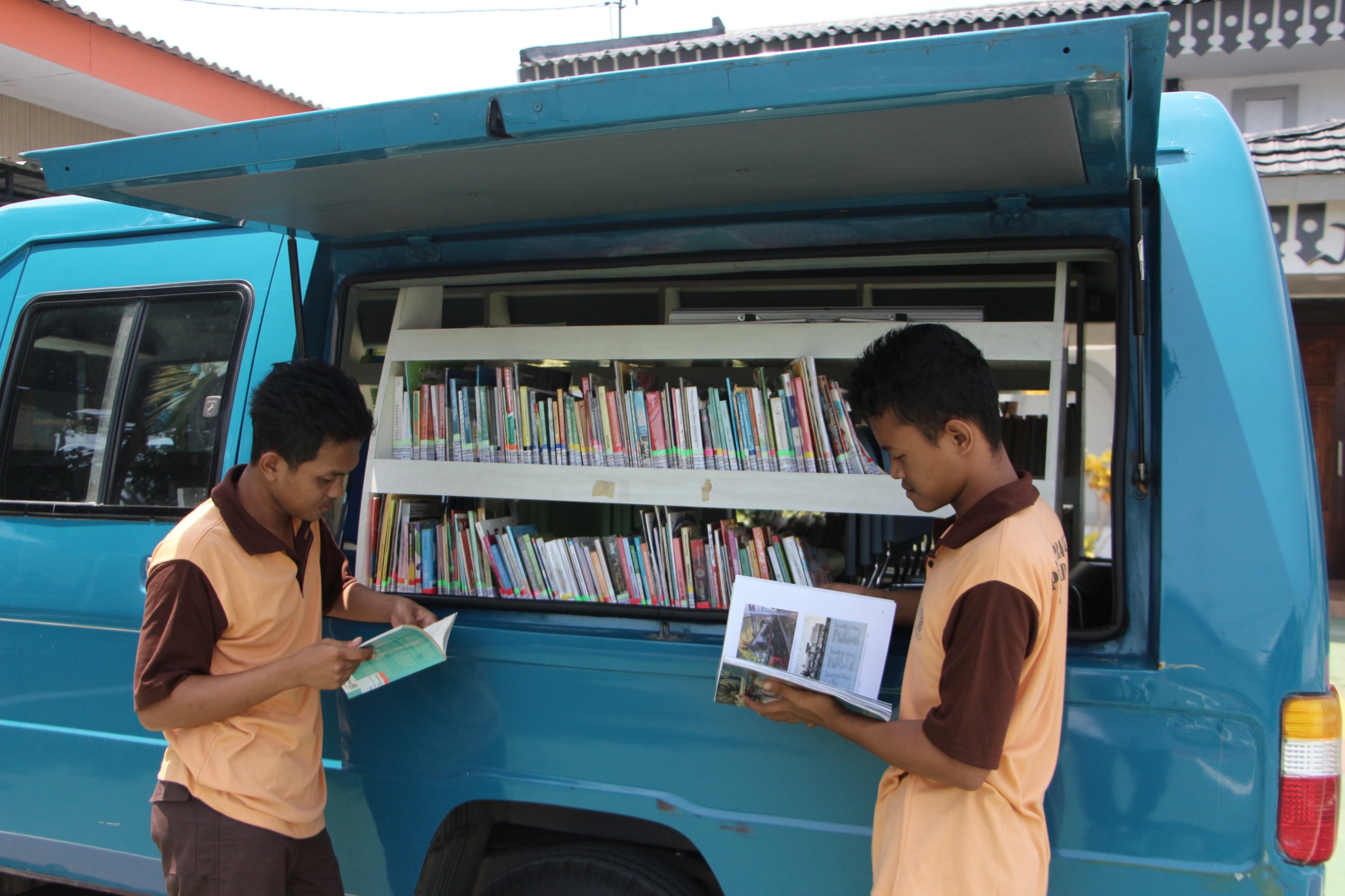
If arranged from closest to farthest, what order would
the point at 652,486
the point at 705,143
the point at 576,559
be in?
the point at 705,143 → the point at 652,486 → the point at 576,559

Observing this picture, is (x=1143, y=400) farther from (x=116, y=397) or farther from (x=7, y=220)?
(x=7, y=220)

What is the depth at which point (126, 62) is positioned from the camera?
372 inches

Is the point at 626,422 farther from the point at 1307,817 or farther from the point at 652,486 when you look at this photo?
the point at 1307,817

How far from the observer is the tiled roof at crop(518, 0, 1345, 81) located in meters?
8.00

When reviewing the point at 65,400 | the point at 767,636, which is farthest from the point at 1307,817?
the point at 65,400

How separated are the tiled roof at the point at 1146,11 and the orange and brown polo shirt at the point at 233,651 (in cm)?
648

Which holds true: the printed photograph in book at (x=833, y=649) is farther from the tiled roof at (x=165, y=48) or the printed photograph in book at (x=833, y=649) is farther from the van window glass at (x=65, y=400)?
the tiled roof at (x=165, y=48)

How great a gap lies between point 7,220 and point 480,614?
2.23 m

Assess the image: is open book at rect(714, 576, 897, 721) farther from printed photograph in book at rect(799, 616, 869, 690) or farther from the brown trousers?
the brown trousers

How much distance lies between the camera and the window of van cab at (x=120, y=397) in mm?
2686

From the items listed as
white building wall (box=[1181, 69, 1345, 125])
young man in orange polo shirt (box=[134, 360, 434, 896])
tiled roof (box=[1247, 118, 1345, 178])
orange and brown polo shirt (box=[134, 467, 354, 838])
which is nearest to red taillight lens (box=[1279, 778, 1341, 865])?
young man in orange polo shirt (box=[134, 360, 434, 896])

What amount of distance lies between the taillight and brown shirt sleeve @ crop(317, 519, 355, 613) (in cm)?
211

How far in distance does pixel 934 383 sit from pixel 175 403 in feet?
7.24

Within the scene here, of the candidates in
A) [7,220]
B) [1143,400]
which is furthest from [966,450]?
[7,220]
